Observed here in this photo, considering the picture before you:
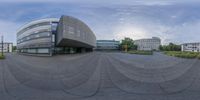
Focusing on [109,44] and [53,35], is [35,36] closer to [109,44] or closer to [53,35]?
[53,35]

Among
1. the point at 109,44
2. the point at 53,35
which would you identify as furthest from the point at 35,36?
the point at 109,44

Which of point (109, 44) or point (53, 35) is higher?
point (109, 44)

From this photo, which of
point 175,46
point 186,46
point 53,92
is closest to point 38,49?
point 53,92

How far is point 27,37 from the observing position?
43.2m

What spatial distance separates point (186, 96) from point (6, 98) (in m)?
4.94

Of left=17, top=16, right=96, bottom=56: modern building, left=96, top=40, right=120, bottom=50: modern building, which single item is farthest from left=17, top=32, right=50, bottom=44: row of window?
left=96, top=40, right=120, bottom=50: modern building

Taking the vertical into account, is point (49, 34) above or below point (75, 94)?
above

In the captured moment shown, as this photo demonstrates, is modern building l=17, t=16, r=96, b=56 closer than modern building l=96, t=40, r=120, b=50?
Yes

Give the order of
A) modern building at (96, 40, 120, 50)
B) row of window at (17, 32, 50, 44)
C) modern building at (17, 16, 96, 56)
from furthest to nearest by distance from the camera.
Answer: modern building at (96, 40, 120, 50) < row of window at (17, 32, 50, 44) < modern building at (17, 16, 96, 56)

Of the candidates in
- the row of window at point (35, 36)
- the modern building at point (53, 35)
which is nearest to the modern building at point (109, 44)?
the row of window at point (35, 36)

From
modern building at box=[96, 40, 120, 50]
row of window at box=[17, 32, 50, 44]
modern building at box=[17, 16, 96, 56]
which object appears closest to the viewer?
modern building at box=[17, 16, 96, 56]

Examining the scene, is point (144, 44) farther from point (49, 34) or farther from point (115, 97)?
point (115, 97)

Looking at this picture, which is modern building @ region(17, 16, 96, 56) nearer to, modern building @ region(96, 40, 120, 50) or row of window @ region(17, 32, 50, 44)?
row of window @ region(17, 32, 50, 44)

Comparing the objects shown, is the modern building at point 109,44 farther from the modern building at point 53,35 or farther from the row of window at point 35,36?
the modern building at point 53,35
